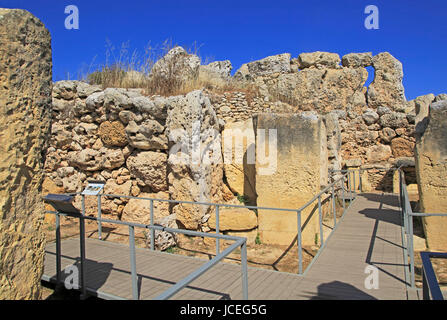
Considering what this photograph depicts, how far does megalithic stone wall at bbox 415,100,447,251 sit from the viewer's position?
192 inches

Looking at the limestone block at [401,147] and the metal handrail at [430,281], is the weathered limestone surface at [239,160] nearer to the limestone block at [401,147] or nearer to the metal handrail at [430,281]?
the metal handrail at [430,281]

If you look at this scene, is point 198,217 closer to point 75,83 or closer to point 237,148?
point 237,148

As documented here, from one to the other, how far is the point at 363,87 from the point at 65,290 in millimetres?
12022

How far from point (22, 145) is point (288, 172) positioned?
14.0 feet

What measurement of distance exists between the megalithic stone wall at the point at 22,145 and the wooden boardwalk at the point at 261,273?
1.43 meters

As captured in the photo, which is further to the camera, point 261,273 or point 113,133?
point 113,133

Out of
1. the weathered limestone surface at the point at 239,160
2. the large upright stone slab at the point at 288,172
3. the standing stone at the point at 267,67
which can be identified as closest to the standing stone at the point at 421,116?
the large upright stone slab at the point at 288,172

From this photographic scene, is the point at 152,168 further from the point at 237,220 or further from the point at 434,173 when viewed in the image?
the point at 434,173

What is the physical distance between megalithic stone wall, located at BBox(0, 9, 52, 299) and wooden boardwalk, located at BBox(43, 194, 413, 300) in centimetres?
143

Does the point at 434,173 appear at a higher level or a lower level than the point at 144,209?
higher

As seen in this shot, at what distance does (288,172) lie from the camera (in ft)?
17.9

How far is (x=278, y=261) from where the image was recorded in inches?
191

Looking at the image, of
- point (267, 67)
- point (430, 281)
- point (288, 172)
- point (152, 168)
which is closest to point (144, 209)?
point (152, 168)

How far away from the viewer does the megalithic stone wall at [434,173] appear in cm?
488
